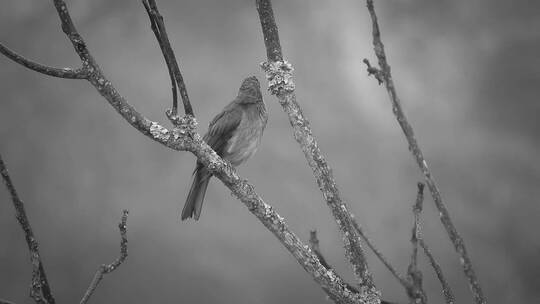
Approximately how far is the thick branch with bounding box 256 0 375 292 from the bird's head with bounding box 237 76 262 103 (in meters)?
3.37

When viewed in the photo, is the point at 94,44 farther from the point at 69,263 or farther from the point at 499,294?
the point at 499,294

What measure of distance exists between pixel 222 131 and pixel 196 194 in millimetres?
783

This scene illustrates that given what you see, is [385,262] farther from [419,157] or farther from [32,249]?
[32,249]

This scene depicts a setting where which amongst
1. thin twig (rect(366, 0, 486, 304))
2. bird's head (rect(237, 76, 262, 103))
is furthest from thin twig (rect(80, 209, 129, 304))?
bird's head (rect(237, 76, 262, 103))

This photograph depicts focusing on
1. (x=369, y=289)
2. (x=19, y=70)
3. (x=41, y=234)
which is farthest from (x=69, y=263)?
(x=369, y=289)

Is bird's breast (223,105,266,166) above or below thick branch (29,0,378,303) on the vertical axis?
above

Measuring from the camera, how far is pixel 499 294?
8664 mm

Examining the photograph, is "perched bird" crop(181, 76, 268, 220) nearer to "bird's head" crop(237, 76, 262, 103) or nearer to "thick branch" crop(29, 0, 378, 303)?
"bird's head" crop(237, 76, 262, 103)

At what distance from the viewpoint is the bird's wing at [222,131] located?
19.9ft

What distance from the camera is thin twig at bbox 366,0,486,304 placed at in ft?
5.22

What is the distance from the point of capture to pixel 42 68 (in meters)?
2.32

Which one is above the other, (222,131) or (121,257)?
(222,131)

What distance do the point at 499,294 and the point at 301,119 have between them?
23.9 ft

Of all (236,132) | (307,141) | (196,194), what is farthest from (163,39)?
(236,132)
